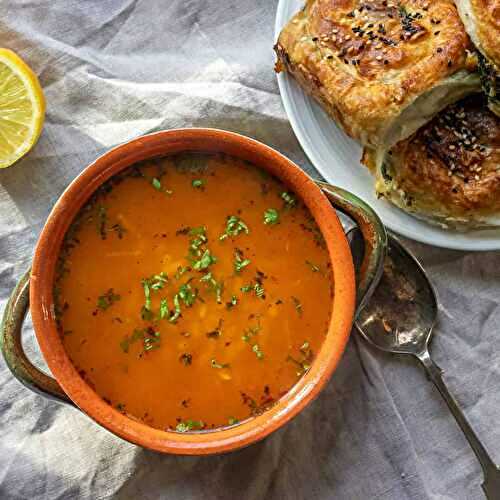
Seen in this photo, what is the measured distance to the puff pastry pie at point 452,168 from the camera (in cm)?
205

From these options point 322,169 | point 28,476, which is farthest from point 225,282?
point 28,476

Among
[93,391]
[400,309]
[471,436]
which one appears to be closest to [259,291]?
[93,391]

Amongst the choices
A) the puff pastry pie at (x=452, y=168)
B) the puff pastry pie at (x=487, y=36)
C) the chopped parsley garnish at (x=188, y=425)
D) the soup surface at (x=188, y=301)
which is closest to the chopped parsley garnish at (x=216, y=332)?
the soup surface at (x=188, y=301)

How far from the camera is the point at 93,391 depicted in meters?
1.77

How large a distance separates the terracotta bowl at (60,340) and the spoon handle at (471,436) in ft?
1.56

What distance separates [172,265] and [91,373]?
33 centimetres

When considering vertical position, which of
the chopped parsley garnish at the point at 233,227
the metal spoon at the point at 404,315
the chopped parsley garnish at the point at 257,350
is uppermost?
the chopped parsley garnish at the point at 233,227

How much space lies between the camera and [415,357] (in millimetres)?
2168

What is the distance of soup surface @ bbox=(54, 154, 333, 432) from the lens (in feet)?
5.81

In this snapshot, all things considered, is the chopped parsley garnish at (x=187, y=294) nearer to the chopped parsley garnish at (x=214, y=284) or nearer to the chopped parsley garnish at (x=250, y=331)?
the chopped parsley garnish at (x=214, y=284)

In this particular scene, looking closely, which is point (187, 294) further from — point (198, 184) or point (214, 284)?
point (198, 184)

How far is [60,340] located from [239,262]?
0.47 m

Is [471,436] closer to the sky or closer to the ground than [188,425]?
closer to the ground

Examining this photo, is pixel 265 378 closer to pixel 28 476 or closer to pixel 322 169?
pixel 322 169
